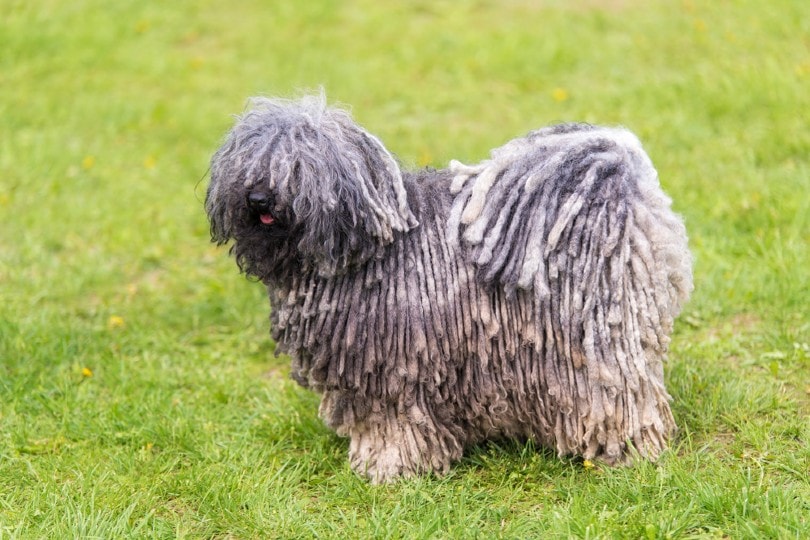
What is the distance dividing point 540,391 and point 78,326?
2.81m

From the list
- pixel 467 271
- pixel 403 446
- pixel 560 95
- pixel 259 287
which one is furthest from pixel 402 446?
pixel 560 95

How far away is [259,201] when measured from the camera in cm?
373

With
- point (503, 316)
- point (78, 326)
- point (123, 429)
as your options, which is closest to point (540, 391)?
point (503, 316)

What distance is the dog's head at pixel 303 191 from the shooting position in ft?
12.2

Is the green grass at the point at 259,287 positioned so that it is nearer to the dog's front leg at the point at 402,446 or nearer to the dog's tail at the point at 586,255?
the dog's front leg at the point at 402,446

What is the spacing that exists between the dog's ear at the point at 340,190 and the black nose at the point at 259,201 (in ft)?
0.32

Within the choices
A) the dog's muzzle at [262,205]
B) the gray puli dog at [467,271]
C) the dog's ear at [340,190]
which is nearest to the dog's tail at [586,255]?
the gray puli dog at [467,271]

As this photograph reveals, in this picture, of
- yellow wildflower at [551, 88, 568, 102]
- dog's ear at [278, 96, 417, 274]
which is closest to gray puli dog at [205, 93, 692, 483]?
dog's ear at [278, 96, 417, 274]

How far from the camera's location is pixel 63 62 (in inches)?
359

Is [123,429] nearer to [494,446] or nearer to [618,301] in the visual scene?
[494,446]

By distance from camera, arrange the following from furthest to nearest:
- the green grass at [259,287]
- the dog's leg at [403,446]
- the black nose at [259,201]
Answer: the dog's leg at [403,446], the green grass at [259,287], the black nose at [259,201]

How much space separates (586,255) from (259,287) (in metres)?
2.61

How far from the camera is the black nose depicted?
12.2 feet

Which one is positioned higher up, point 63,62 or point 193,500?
point 63,62
